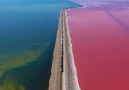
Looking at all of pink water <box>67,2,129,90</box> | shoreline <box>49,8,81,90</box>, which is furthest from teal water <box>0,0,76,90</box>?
pink water <box>67,2,129,90</box>

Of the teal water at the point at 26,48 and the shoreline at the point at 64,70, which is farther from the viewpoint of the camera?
the teal water at the point at 26,48

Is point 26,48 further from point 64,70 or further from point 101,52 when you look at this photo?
point 64,70

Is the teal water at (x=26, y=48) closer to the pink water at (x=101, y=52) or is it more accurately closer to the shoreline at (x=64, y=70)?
the shoreline at (x=64, y=70)

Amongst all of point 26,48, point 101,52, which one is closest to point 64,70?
point 101,52

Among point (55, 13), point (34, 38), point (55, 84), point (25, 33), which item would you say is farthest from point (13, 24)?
point (55, 84)

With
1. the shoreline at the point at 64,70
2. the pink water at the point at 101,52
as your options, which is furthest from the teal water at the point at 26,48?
the pink water at the point at 101,52

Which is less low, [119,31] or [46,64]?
[119,31]

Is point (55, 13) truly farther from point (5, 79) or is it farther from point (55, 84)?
point (55, 84)

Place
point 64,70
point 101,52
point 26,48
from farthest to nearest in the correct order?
point 26,48 < point 101,52 < point 64,70
